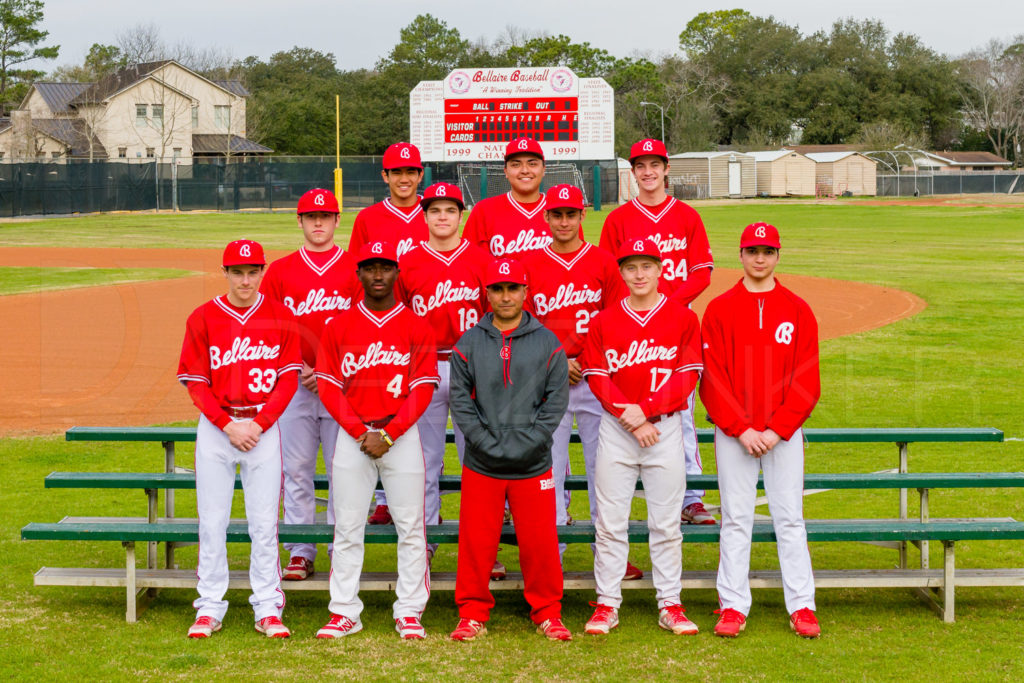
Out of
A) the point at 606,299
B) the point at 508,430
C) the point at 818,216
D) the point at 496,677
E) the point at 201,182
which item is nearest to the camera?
the point at 496,677

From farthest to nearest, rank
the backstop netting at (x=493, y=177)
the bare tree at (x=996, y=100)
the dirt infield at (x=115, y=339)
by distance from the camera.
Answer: the bare tree at (x=996, y=100) → the backstop netting at (x=493, y=177) → the dirt infield at (x=115, y=339)

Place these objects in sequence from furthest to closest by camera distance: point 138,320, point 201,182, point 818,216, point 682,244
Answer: point 201,182 → point 818,216 → point 138,320 → point 682,244

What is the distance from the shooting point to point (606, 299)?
5.77m

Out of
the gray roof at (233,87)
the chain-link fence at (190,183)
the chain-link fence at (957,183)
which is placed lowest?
the chain-link fence at (190,183)

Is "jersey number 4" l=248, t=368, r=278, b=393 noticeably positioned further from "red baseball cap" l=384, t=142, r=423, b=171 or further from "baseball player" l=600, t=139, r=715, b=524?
"baseball player" l=600, t=139, r=715, b=524

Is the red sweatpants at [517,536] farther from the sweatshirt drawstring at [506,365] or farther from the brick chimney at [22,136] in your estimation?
the brick chimney at [22,136]

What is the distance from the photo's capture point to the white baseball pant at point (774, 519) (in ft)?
16.8

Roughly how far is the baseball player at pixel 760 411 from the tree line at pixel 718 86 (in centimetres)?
6892

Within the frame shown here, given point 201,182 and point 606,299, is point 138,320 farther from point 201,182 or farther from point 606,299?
point 201,182

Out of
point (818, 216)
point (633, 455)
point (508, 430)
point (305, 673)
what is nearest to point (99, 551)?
point (305, 673)

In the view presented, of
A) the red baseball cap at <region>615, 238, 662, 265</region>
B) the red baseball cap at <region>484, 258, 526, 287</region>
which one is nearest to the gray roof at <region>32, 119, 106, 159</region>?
the red baseball cap at <region>484, 258, 526, 287</region>

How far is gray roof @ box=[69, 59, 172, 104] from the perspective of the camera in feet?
208

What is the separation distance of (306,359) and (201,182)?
4567 cm

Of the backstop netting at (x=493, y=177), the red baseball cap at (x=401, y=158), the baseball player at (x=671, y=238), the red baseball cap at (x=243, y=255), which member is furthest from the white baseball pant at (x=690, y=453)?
the backstop netting at (x=493, y=177)
